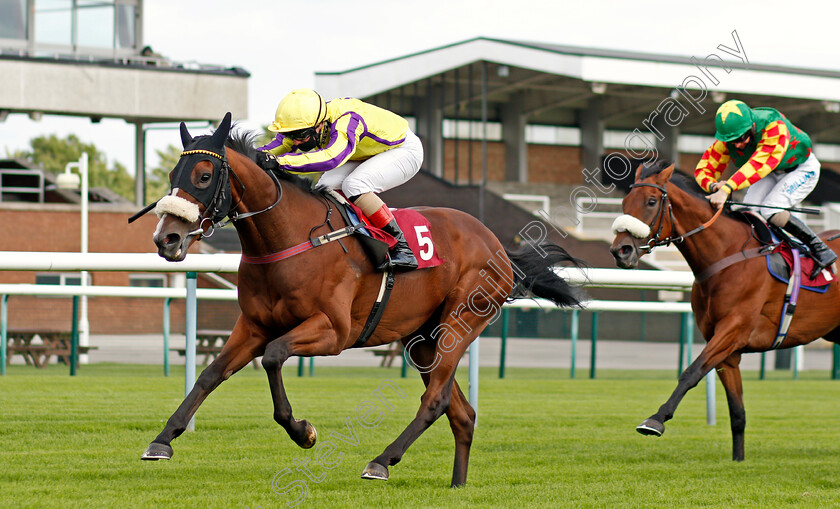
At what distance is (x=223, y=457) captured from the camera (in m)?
5.02

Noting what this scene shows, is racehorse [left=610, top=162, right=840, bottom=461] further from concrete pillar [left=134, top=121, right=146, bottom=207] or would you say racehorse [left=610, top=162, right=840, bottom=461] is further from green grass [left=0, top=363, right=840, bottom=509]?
concrete pillar [left=134, top=121, right=146, bottom=207]

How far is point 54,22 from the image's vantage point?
73.1ft

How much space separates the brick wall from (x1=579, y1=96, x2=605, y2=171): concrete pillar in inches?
578

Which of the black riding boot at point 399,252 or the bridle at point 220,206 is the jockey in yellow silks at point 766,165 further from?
the bridle at point 220,206

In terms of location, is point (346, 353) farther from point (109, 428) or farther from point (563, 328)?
point (109, 428)

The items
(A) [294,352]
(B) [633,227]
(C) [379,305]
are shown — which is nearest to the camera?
(A) [294,352]

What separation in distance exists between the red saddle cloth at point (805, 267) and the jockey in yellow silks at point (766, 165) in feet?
0.12

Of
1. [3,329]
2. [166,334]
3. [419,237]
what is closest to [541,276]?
[419,237]

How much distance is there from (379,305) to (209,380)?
88cm

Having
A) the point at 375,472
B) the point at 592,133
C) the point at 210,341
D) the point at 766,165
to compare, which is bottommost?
the point at 210,341

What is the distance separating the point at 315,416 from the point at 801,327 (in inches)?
125

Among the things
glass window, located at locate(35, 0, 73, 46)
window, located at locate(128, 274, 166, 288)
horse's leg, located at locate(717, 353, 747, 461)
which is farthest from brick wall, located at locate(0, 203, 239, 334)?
horse's leg, located at locate(717, 353, 747, 461)

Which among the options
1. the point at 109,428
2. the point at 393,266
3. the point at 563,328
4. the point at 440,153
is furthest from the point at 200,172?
A: the point at 440,153

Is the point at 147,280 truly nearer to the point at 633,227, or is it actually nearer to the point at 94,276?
the point at 94,276
